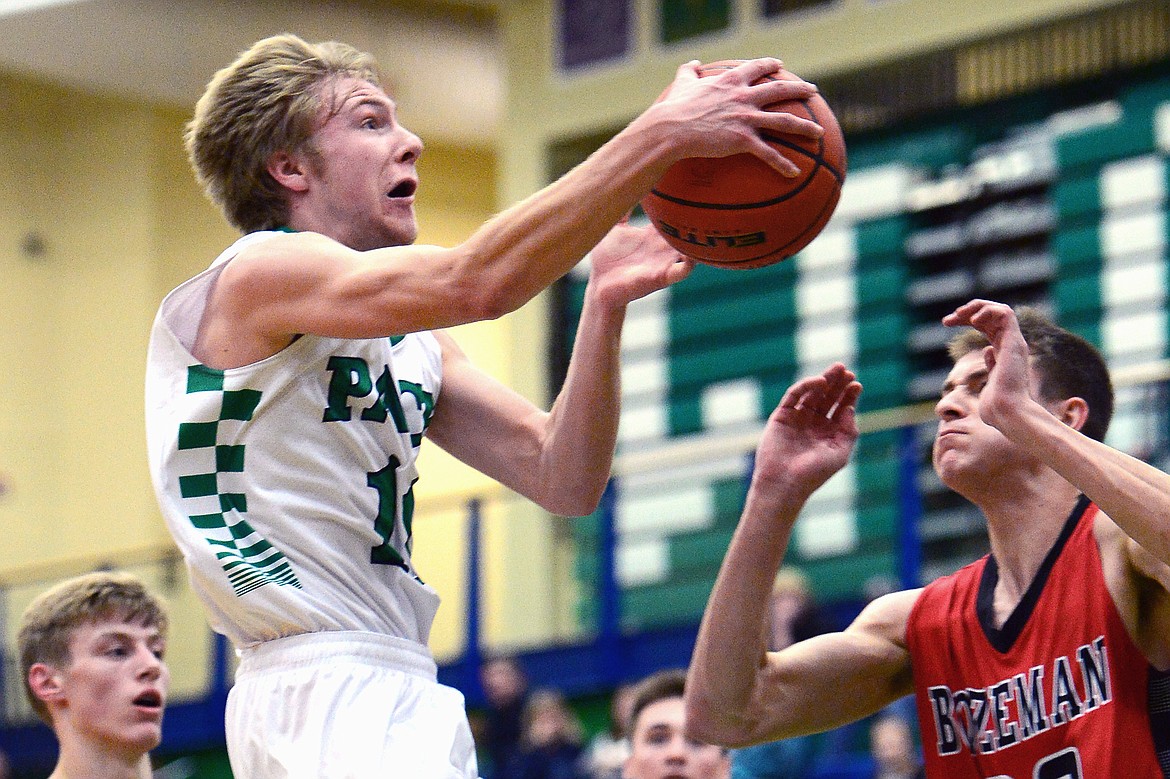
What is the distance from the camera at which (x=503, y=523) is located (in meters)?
12.0

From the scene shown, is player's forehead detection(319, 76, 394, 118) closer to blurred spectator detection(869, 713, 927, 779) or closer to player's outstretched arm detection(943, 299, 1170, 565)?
player's outstretched arm detection(943, 299, 1170, 565)

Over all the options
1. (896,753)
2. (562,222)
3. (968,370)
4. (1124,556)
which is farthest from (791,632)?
(562,222)

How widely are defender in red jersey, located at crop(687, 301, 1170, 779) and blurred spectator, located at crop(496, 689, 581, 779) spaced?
207 inches

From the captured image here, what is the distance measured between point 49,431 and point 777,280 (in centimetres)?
640

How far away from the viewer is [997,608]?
4062mm

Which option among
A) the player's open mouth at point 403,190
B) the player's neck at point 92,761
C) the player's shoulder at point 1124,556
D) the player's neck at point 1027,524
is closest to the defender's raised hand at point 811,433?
the player's neck at point 1027,524

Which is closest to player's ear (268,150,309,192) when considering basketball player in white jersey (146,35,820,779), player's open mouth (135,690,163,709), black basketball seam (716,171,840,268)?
basketball player in white jersey (146,35,820,779)

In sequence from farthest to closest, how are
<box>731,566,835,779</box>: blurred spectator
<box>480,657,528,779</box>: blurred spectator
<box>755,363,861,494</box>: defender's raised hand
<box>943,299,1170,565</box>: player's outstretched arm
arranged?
<box>480,657,528,779</box>: blurred spectator < <box>731,566,835,779</box>: blurred spectator < <box>755,363,861,494</box>: defender's raised hand < <box>943,299,1170,565</box>: player's outstretched arm

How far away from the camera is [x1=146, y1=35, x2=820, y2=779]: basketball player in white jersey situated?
3205 millimetres

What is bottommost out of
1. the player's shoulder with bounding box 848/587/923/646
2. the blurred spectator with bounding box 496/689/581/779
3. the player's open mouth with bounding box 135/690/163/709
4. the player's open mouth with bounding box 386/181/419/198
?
the blurred spectator with bounding box 496/689/581/779

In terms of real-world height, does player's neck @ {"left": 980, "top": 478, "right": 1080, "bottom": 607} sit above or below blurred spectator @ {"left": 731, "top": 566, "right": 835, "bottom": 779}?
above

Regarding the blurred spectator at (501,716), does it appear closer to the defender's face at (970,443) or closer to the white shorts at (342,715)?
the defender's face at (970,443)

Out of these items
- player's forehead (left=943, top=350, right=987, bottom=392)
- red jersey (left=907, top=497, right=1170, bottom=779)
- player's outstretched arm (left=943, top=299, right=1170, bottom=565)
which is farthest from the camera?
player's forehead (left=943, top=350, right=987, bottom=392)

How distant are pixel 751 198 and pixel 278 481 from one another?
1.02 meters
